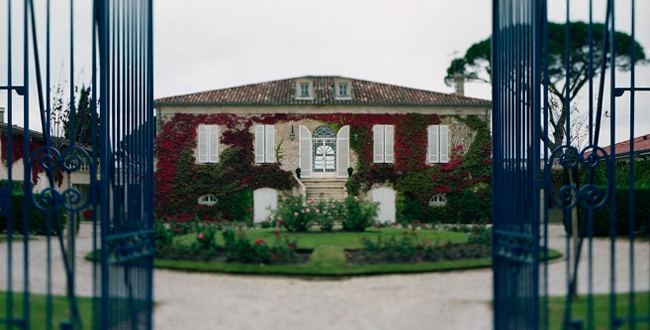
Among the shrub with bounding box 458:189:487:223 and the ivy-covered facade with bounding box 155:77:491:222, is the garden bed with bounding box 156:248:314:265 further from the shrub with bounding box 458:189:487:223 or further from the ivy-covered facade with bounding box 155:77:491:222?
the shrub with bounding box 458:189:487:223

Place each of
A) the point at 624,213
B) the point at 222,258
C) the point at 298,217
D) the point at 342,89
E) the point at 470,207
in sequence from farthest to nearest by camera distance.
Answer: the point at 342,89, the point at 470,207, the point at 298,217, the point at 624,213, the point at 222,258

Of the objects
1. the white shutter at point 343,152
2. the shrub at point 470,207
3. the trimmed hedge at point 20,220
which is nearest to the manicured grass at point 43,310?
the trimmed hedge at point 20,220

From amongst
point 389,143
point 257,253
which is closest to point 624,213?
point 257,253

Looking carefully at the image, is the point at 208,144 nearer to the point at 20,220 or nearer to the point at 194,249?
the point at 20,220

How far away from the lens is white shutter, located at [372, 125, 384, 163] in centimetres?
2125

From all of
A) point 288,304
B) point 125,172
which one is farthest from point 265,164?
point 125,172

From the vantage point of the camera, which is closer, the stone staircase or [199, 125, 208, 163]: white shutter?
the stone staircase

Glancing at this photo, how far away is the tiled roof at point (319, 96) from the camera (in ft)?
69.9

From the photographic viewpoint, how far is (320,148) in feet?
70.6

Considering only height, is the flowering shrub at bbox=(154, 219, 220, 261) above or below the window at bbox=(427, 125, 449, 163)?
below

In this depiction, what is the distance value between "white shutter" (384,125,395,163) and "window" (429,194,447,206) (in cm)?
184

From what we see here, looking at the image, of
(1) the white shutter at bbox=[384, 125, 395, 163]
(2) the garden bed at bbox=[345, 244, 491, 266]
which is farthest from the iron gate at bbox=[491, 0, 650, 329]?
(1) the white shutter at bbox=[384, 125, 395, 163]

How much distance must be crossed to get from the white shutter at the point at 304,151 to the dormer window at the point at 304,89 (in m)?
1.11

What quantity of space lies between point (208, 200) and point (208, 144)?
188 centimetres
